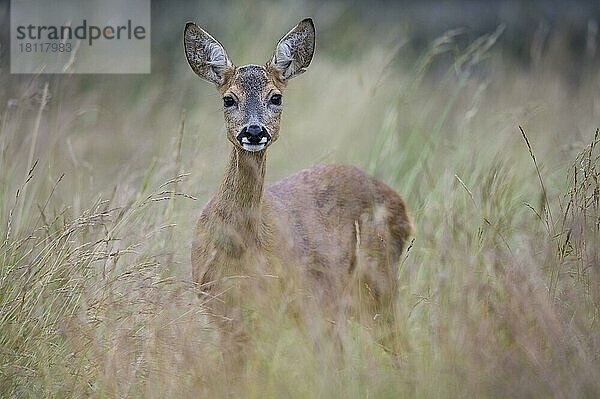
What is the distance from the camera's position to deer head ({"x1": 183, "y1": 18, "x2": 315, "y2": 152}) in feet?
17.6

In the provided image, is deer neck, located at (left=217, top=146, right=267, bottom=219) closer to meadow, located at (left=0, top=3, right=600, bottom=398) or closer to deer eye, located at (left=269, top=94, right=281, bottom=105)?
deer eye, located at (left=269, top=94, right=281, bottom=105)

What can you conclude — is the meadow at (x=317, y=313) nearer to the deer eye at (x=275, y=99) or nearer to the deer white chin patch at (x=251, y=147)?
the deer white chin patch at (x=251, y=147)

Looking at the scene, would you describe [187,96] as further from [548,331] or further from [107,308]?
[548,331]

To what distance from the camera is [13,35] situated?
399 inches

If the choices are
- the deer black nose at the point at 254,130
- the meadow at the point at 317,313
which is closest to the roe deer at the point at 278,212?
the deer black nose at the point at 254,130

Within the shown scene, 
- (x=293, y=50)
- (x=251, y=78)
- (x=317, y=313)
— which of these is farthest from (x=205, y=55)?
(x=317, y=313)

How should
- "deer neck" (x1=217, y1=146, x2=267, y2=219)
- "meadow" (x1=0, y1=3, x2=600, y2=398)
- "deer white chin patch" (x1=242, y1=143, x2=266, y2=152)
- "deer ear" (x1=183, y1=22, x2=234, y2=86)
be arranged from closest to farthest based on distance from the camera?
"meadow" (x1=0, y1=3, x2=600, y2=398), "deer white chin patch" (x1=242, y1=143, x2=266, y2=152), "deer neck" (x1=217, y1=146, x2=267, y2=219), "deer ear" (x1=183, y1=22, x2=234, y2=86)

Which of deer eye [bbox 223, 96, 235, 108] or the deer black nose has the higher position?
deer eye [bbox 223, 96, 235, 108]

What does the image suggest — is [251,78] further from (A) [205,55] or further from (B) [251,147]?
(B) [251,147]

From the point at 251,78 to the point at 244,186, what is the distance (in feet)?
1.63

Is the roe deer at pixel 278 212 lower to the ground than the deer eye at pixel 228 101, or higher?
lower

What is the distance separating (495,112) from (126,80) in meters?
3.27

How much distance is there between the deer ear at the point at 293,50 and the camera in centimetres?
576

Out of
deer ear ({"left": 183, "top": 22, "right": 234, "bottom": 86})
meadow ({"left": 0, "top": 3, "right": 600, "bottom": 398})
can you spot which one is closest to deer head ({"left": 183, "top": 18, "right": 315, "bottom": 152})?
deer ear ({"left": 183, "top": 22, "right": 234, "bottom": 86})
